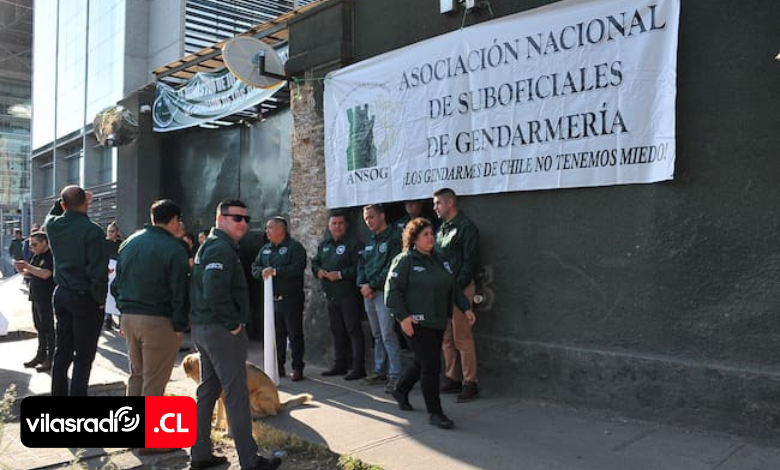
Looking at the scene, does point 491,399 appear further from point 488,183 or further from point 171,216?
point 171,216

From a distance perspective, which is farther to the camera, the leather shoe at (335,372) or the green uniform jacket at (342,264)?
the leather shoe at (335,372)

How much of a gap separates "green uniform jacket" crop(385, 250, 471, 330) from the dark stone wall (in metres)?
1.15

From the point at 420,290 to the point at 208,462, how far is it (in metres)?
2.03

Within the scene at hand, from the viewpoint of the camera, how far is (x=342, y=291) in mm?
6883

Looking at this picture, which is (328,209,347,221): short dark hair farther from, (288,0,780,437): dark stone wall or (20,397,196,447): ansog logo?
(20,397,196,447): ansog logo

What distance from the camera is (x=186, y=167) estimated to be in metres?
11.6

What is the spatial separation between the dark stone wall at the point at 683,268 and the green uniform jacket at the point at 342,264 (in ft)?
5.97

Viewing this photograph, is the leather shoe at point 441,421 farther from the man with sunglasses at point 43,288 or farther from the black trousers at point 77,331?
the man with sunglasses at point 43,288

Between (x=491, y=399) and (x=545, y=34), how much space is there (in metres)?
3.42

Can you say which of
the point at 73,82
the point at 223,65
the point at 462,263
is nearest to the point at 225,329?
the point at 462,263

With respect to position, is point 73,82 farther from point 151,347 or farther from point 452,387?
point 452,387

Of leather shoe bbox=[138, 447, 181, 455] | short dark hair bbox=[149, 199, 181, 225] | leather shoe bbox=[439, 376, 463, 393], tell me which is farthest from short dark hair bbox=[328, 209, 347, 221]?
leather shoe bbox=[138, 447, 181, 455]

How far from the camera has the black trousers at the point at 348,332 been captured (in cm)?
688

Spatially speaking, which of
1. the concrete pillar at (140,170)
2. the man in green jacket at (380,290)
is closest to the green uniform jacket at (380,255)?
the man in green jacket at (380,290)
